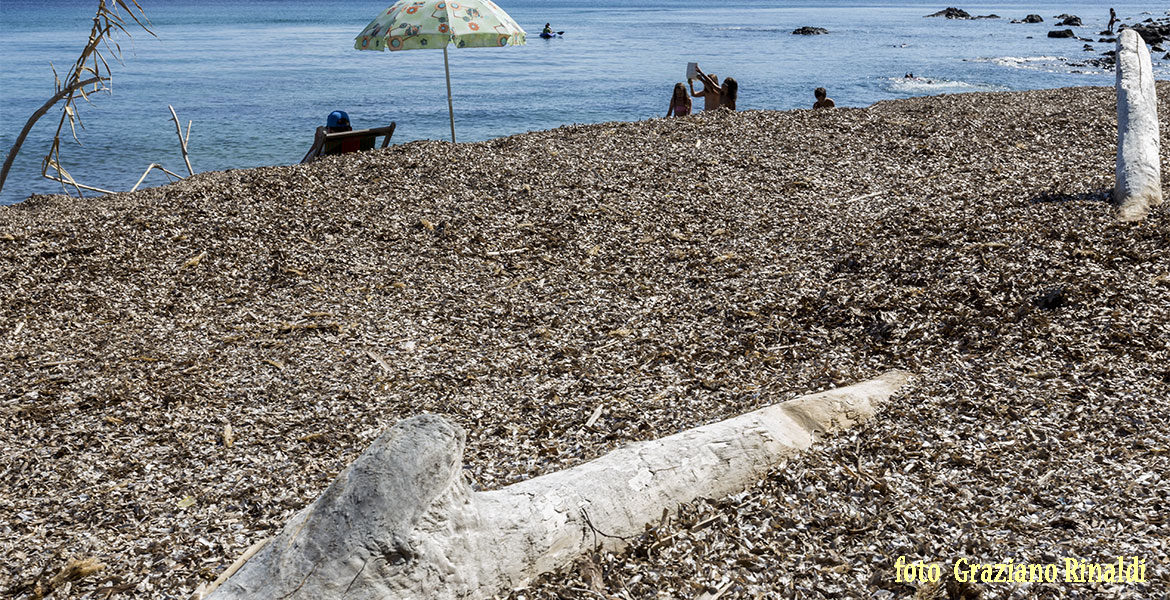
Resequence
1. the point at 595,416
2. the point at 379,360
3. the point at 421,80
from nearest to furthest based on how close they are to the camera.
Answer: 1. the point at 595,416
2. the point at 379,360
3. the point at 421,80

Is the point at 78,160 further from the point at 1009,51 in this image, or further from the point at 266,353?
the point at 1009,51

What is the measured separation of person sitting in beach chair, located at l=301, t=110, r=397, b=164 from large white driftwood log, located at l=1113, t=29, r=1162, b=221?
797cm

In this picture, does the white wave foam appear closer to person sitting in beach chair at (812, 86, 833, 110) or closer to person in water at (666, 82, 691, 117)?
person sitting in beach chair at (812, 86, 833, 110)

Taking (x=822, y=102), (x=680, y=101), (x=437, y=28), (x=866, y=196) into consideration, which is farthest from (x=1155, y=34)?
(x=437, y=28)

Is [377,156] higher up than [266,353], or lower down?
higher up

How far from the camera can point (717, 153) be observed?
955 cm

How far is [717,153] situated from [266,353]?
235 inches

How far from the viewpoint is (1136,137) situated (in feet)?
21.6

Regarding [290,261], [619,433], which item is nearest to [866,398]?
[619,433]

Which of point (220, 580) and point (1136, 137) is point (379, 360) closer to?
point (220, 580)

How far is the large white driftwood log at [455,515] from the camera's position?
8.80ft

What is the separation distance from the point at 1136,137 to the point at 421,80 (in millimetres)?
30247

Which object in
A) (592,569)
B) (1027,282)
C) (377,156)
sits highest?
(377,156)

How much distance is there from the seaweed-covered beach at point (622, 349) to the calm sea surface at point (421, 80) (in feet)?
39.7
